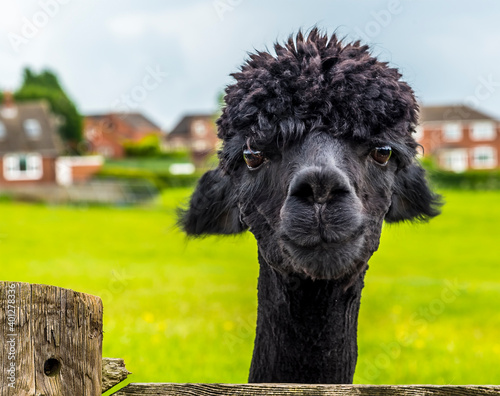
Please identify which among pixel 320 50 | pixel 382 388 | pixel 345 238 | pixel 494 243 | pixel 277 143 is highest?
pixel 320 50

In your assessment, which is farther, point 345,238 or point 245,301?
point 245,301

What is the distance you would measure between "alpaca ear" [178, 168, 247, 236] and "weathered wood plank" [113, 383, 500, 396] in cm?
98

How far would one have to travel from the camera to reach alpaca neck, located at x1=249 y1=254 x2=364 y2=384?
8.99 feet

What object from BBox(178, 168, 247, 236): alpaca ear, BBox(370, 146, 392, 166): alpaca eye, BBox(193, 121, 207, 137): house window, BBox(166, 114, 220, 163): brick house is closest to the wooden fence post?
BBox(178, 168, 247, 236): alpaca ear

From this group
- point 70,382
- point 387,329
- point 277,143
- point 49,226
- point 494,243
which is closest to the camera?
point 70,382

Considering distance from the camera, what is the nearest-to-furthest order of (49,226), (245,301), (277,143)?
(277,143)
(245,301)
(49,226)

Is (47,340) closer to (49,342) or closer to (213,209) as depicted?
(49,342)

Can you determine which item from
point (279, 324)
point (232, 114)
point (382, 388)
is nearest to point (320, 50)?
point (232, 114)

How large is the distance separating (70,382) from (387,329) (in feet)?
26.1

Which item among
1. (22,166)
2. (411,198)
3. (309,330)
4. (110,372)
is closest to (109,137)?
(22,166)

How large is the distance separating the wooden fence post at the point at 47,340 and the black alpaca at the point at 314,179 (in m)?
0.79

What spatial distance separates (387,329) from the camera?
9.43 meters

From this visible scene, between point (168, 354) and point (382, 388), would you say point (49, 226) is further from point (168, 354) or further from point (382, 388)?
point (382, 388)

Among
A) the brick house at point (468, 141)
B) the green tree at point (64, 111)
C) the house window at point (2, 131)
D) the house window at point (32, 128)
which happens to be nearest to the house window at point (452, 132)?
the brick house at point (468, 141)
